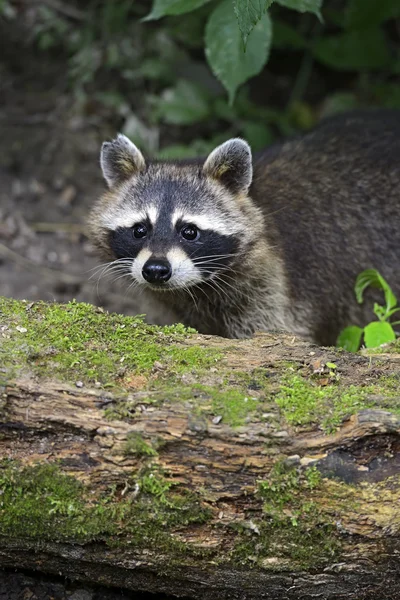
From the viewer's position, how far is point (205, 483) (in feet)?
8.79

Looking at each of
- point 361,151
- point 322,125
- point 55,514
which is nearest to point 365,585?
point 55,514

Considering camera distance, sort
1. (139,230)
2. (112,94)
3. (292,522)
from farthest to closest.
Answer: (112,94) → (139,230) → (292,522)

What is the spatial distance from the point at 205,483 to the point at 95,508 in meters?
0.40

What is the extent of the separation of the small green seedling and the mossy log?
890mm

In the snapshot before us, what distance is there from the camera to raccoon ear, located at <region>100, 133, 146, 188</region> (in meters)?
4.46

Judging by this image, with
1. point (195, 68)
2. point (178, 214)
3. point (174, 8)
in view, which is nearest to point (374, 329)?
point (178, 214)

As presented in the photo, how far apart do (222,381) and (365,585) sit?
894mm

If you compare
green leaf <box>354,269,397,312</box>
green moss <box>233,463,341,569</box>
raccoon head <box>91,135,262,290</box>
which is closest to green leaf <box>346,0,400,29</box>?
raccoon head <box>91,135,262,290</box>

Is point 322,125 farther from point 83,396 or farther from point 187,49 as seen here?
point 83,396

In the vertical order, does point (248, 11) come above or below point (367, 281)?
above

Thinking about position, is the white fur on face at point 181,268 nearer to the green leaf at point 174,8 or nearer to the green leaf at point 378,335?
the green leaf at point 378,335

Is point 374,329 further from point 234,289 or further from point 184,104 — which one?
point 184,104

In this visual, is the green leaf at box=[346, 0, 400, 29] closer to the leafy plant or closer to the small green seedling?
the leafy plant

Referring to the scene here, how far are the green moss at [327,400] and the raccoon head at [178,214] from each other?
1.26m
